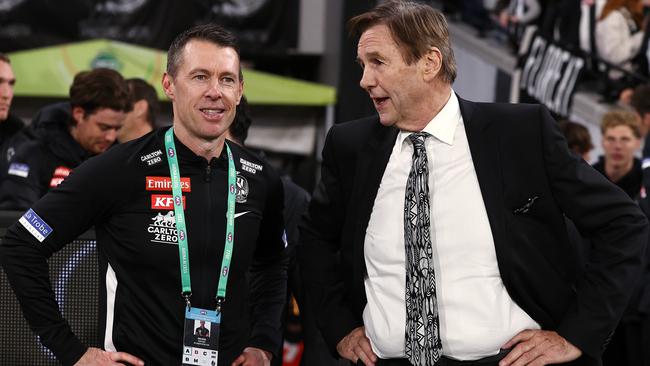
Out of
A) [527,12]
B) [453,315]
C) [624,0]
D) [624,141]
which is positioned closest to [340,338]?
[453,315]

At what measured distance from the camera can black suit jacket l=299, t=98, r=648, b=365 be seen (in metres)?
3.17

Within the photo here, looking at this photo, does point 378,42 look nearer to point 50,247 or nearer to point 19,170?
point 50,247

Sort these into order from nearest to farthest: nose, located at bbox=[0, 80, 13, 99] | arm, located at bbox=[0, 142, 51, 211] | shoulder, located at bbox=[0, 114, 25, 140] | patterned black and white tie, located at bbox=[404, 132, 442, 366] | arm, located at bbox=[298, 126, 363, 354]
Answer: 1. patterned black and white tie, located at bbox=[404, 132, 442, 366]
2. arm, located at bbox=[298, 126, 363, 354]
3. arm, located at bbox=[0, 142, 51, 211]
4. nose, located at bbox=[0, 80, 13, 99]
5. shoulder, located at bbox=[0, 114, 25, 140]

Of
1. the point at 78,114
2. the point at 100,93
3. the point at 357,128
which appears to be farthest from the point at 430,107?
the point at 78,114

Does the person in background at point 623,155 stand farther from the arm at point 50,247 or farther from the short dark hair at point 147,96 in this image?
the arm at point 50,247

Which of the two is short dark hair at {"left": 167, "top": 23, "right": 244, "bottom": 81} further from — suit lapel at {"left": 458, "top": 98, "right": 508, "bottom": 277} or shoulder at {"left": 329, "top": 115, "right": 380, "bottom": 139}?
suit lapel at {"left": 458, "top": 98, "right": 508, "bottom": 277}

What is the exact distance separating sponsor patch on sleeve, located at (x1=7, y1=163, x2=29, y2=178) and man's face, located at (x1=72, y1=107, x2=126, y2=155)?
1.13ft

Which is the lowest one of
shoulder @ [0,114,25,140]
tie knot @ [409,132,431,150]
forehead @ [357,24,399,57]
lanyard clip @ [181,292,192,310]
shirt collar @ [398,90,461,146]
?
lanyard clip @ [181,292,192,310]

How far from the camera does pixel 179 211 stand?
3281 millimetres

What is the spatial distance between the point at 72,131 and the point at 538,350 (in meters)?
2.97

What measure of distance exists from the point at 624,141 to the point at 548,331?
3.37 meters

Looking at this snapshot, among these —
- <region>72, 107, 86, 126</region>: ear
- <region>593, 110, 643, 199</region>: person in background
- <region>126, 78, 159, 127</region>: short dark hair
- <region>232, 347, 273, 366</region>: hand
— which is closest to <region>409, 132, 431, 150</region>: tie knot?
<region>232, 347, 273, 366</region>: hand

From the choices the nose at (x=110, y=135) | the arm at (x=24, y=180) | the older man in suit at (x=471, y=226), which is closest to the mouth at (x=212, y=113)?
the older man in suit at (x=471, y=226)

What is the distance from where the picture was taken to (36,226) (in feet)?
10.7
